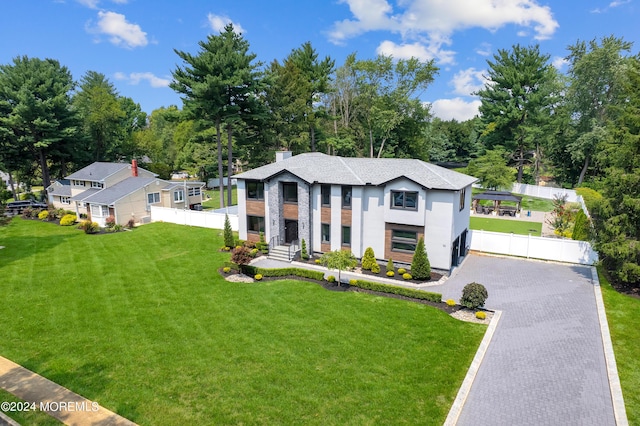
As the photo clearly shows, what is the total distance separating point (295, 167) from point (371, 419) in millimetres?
18208

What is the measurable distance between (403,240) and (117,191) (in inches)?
1197

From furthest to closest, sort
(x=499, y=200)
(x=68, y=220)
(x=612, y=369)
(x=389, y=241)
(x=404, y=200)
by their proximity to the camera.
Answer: (x=499, y=200) < (x=68, y=220) < (x=389, y=241) < (x=404, y=200) < (x=612, y=369)

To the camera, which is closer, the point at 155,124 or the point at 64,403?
the point at 64,403

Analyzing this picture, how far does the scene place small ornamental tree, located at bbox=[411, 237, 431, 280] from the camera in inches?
810

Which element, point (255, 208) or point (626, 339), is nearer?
point (626, 339)

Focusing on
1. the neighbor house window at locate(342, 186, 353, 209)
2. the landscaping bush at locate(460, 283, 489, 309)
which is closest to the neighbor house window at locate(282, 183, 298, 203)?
the neighbor house window at locate(342, 186, 353, 209)

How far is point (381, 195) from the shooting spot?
22672 millimetres

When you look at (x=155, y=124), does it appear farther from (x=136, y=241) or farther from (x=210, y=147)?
(x=136, y=241)

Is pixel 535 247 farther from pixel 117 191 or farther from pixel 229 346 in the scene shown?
pixel 117 191

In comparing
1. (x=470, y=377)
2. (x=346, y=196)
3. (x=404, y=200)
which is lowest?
(x=470, y=377)

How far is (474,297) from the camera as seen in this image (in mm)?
16453

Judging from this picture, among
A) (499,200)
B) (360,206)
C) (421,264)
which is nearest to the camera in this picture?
(421,264)

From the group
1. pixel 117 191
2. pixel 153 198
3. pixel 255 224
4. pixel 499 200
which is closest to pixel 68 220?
pixel 117 191

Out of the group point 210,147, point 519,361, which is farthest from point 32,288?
point 210,147
